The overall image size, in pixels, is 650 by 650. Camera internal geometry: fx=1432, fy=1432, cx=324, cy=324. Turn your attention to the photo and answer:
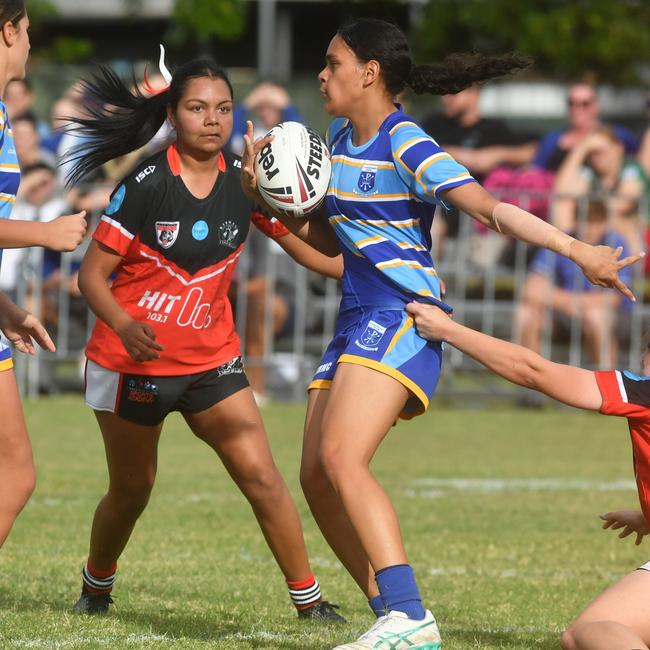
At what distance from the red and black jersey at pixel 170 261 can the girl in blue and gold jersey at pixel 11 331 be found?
52cm

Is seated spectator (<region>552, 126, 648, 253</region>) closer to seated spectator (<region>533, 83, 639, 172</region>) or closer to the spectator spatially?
seated spectator (<region>533, 83, 639, 172</region>)

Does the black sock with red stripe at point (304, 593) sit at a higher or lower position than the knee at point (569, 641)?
lower

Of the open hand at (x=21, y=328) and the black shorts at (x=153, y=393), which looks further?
the black shorts at (x=153, y=393)

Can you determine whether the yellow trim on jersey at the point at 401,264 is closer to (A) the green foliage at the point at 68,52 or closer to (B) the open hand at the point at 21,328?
(B) the open hand at the point at 21,328

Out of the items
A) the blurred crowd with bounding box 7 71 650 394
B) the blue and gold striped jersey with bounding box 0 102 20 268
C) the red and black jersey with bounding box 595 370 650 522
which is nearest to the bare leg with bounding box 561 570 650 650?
the red and black jersey with bounding box 595 370 650 522

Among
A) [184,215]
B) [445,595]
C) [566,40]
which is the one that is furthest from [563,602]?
[566,40]

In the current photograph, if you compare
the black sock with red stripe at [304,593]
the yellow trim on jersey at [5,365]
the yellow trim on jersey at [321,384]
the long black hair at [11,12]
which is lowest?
the black sock with red stripe at [304,593]

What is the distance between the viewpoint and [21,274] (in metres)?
12.3

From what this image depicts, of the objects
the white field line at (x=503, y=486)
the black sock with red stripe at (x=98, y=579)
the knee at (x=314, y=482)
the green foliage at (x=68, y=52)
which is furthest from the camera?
the green foliage at (x=68, y=52)

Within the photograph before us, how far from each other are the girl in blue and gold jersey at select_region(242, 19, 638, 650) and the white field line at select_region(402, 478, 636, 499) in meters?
3.50

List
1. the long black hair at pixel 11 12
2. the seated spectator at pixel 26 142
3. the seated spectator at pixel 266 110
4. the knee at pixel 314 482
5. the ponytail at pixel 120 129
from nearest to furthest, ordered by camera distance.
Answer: the long black hair at pixel 11 12
the knee at pixel 314 482
the ponytail at pixel 120 129
the seated spectator at pixel 26 142
the seated spectator at pixel 266 110

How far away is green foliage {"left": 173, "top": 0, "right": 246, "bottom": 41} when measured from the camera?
2011cm

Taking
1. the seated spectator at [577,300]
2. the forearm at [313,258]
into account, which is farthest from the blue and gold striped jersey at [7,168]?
the seated spectator at [577,300]

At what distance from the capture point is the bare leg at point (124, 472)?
18.2ft
